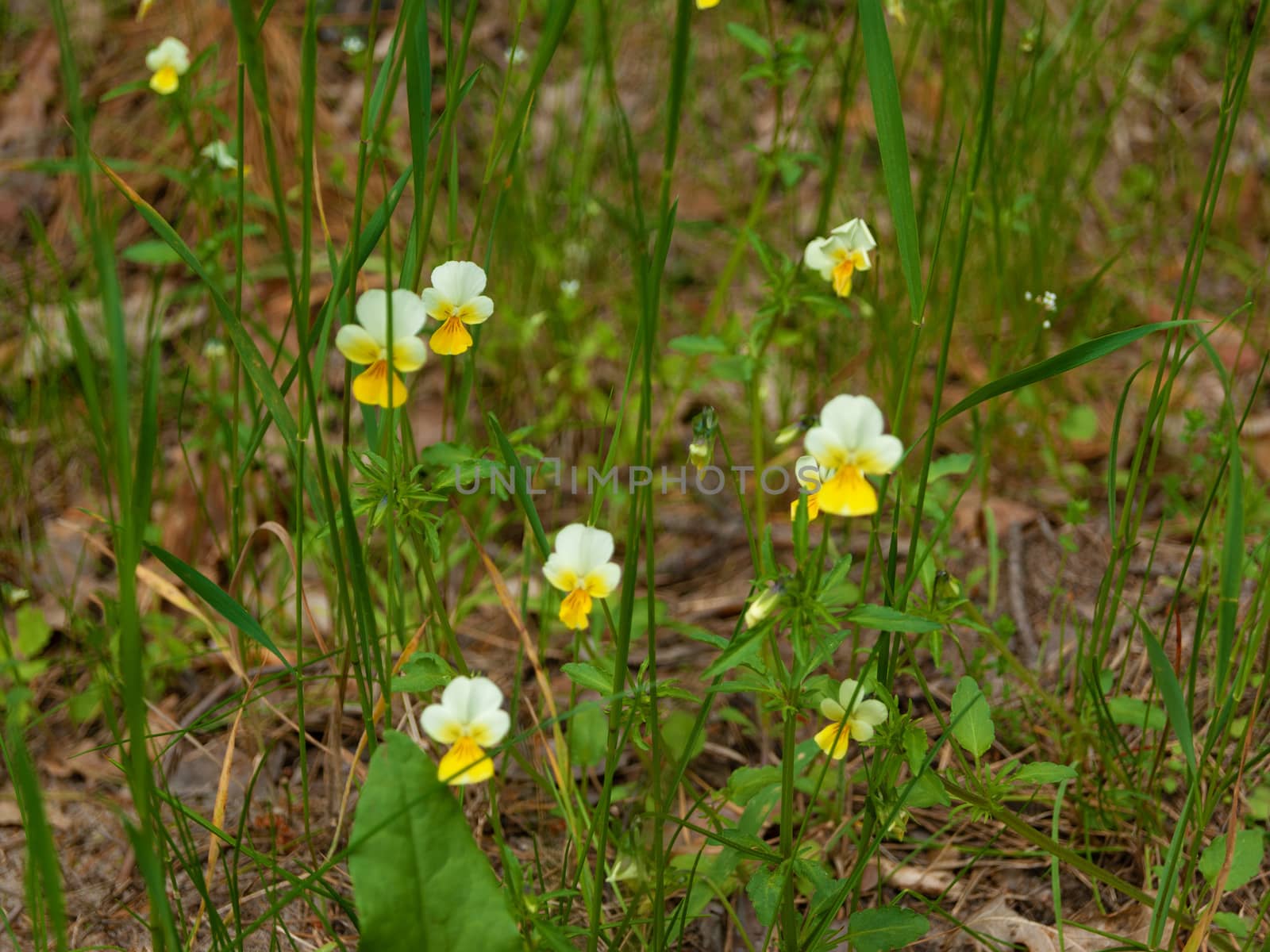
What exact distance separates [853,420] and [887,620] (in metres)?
0.23

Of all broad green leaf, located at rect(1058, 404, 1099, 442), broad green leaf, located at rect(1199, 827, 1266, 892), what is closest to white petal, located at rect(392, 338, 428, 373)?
broad green leaf, located at rect(1199, 827, 1266, 892)

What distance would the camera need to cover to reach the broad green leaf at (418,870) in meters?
1.27

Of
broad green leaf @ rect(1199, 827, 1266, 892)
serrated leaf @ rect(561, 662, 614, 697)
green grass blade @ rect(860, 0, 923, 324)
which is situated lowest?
broad green leaf @ rect(1199, 827, 1266, 892)

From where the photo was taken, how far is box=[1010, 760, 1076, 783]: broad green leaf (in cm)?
140

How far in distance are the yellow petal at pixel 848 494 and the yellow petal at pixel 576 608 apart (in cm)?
36

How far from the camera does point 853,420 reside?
3.79 feet

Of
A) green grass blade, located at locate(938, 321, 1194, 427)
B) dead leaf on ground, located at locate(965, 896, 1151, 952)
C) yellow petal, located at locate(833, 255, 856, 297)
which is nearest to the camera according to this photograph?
green grass blade, located at locate(938, 321, 1194, 427)

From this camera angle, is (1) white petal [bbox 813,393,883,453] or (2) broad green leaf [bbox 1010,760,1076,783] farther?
(2) broad green leaf [bbox 1010,760,1076,783]

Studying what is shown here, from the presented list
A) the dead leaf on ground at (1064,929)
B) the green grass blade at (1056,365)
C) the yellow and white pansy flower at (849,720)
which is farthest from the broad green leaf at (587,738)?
the green grass blade at (1056,365)

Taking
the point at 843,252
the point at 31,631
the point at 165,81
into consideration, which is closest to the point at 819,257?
the point at 843,252

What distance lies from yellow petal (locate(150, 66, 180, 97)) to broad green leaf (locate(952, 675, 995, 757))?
80.3 inches

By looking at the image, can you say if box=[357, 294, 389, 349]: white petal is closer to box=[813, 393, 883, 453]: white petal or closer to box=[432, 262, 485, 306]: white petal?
box=[432, 262, 485, 306]: white petal

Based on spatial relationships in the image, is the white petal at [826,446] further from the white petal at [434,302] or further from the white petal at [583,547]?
the white petal at [434,302]

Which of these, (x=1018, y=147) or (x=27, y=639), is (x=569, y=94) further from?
(x=27, y=639)
